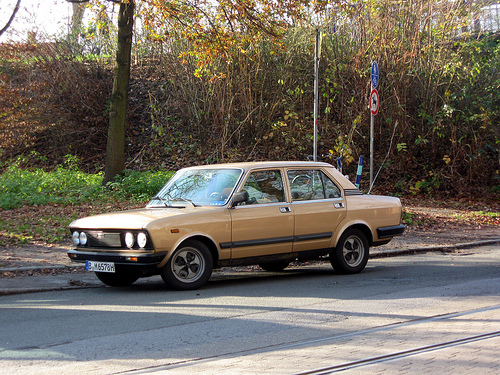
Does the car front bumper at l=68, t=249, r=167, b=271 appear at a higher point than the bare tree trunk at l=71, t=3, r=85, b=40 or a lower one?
lower

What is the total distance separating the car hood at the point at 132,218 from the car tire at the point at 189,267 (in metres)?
0.45

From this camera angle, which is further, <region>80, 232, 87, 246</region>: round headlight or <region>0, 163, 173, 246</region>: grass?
<region>0, 163, 173, 246</region>: grass

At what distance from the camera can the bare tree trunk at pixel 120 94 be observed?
17594mm

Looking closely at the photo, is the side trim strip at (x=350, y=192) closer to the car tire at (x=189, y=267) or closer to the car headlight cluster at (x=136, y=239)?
the car tire at (x=189, y=267)

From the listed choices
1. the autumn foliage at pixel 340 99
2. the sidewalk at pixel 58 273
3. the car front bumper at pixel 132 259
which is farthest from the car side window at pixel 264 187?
the autumn foliage at pixel 340 99

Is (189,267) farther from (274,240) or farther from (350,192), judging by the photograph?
(350,192)

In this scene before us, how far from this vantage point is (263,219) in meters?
8.22

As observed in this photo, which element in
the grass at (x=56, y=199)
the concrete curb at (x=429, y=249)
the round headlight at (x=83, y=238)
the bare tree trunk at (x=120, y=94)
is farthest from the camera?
the bare tree trunk at (x=120, y=94)

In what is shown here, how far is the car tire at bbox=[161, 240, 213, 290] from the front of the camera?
7605 mm

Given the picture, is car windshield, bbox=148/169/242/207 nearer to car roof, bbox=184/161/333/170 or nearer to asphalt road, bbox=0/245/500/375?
car roof, bbox=184/161/333/170

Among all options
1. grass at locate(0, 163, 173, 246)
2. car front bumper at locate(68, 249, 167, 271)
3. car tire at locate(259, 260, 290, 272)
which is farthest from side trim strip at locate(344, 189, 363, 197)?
grass at locate(0, 163, 173, 246)

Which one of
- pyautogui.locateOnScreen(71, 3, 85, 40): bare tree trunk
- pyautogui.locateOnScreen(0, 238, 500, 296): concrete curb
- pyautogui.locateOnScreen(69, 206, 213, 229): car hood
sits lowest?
pyautogui.locateOnScreen(0, 238, 500, 296): concrete curb

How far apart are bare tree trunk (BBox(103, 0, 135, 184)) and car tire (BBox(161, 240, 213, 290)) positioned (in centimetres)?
1087

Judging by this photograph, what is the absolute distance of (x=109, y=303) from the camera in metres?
7.12
